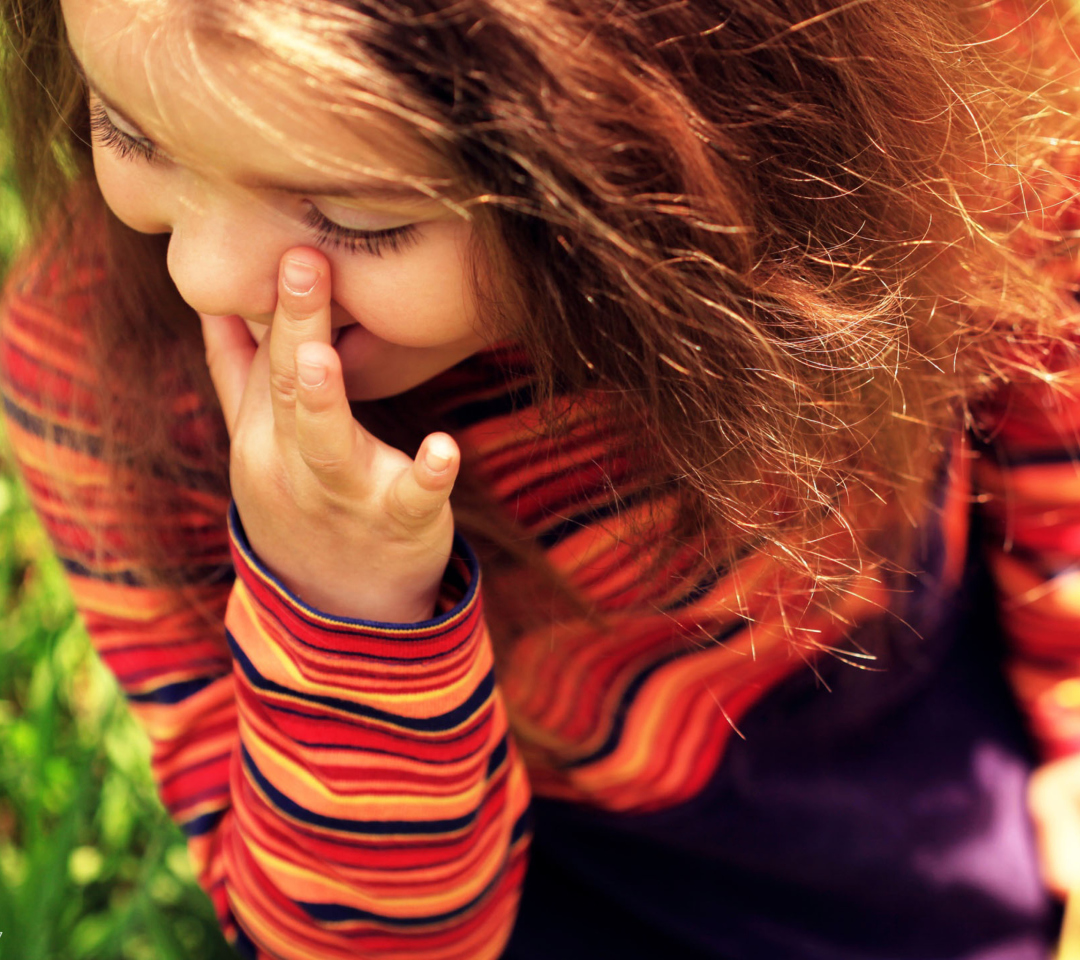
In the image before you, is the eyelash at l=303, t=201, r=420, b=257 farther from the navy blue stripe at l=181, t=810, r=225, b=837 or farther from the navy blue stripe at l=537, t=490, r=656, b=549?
the navy blue stripe at l=181, t=810, r=225, b=837

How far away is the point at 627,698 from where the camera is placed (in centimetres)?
112

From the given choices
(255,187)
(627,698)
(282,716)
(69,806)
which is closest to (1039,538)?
(627,698)

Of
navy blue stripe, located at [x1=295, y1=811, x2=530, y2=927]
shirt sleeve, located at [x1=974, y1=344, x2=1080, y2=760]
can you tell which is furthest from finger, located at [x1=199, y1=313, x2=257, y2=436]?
shirt sleeve, located at [x1=974, y1=344, x2=1080, y2=760]

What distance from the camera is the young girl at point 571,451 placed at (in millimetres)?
624

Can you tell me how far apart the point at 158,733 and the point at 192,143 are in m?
0.63

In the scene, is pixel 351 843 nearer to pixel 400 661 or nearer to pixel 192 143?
pixel 400 661

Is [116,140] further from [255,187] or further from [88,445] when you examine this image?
[88,445]

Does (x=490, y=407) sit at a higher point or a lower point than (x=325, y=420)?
lower

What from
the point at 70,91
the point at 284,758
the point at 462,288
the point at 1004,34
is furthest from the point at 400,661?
the point at 1004,34

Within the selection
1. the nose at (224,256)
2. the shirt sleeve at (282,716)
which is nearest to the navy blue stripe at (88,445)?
the shirt sleeve at (282,716)

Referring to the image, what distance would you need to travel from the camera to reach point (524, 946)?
121cm

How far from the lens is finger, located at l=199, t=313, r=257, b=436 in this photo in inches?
36.4

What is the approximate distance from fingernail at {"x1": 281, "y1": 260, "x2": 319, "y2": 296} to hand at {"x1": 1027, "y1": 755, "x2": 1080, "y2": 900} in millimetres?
959

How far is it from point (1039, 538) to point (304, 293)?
0.87 meters
